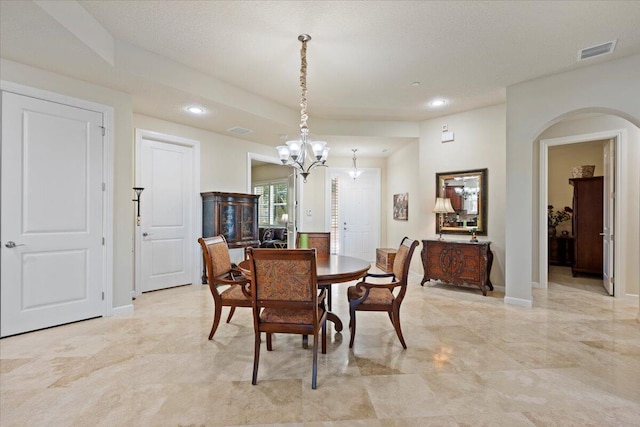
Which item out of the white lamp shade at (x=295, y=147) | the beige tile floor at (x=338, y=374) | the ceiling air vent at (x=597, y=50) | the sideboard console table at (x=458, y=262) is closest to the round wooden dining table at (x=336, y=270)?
the beige tile floor at (x=338, y=374)

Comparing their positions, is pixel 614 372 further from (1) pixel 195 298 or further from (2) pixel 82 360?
(1) pixel 195 298

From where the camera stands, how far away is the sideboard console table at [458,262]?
4.43 meters

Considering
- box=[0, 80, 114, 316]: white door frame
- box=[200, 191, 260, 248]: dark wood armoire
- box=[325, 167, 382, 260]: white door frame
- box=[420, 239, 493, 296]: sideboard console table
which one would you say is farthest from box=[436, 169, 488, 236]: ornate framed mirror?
box=[0, 80, 114, 316]: white door frame

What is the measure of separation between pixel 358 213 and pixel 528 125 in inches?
161

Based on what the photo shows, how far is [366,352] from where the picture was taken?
2588 mm

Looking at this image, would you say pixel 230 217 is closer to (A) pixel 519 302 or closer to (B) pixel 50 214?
(B) pixel 50 214

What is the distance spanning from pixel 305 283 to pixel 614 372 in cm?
239

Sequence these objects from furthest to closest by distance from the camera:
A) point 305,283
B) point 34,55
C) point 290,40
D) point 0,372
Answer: point 290,40 → point 34,55 → point 0,372 → point 305,283

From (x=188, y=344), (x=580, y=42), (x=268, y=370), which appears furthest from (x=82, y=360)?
(x=580, y=42)

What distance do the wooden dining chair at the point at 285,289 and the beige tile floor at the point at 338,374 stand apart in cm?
31

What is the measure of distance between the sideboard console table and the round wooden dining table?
227cm

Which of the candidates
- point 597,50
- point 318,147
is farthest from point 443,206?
point 318,147

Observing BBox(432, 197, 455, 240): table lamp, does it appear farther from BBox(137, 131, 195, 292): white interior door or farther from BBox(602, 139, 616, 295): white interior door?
BBox(137, 131, 195, 292): white interior door

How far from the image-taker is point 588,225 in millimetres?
5680
